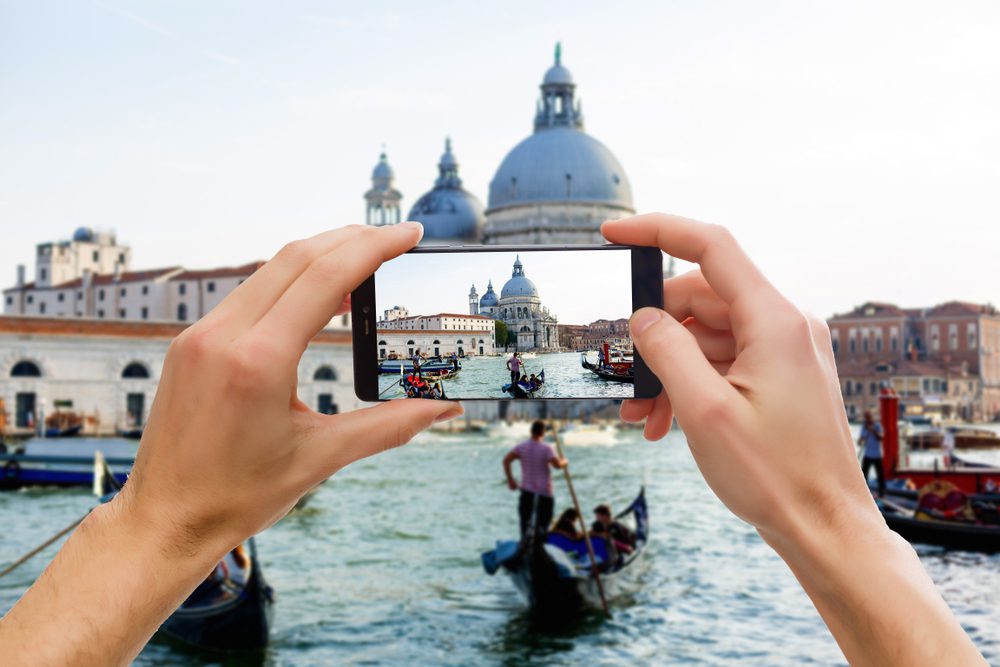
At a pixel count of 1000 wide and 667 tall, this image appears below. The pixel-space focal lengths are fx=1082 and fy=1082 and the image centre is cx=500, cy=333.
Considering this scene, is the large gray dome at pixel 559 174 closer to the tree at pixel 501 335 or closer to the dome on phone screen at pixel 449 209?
the dome on phone screen at pixel 449 209

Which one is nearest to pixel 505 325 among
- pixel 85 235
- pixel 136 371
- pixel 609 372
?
pixel 609 372

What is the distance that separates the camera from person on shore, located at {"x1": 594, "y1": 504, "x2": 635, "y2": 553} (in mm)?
6410

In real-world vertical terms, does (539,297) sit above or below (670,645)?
above

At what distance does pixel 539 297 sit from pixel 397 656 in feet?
14.0

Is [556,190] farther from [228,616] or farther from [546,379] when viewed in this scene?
[546,379]

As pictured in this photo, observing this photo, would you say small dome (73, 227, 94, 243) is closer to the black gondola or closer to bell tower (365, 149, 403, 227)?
bell tower (365, 149, 403, 227)

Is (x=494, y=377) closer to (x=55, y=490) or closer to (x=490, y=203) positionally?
(x=55, y=490)

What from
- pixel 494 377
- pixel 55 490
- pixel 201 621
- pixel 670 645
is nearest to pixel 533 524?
pixel 670 645

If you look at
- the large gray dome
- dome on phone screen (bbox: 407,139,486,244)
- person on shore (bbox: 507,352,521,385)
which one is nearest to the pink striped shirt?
person on shore (bbox: 507,352,521,385)

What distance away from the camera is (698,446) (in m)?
0.79

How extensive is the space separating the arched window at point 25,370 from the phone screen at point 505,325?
23.1 m

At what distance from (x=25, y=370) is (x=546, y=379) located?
23.4 meters

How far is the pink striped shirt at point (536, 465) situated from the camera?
586 cm

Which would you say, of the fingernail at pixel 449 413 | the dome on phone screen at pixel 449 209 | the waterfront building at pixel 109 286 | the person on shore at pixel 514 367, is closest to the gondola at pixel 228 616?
the person on shore at pixel 514 367
